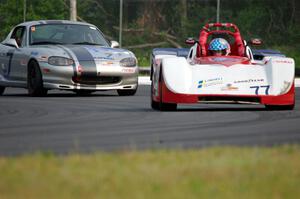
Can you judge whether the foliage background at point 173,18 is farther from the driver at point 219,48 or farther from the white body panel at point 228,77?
the white body panel at point 228,77

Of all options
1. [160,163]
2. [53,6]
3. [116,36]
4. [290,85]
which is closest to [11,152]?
[160,163]

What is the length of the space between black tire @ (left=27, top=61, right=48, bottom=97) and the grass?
1068 centimetres

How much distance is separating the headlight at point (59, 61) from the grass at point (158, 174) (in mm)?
10390

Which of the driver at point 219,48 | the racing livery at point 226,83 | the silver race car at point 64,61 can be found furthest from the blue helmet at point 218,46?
the silver race car at point 64,61

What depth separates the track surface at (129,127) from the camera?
898 cm

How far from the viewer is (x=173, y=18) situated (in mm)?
48375

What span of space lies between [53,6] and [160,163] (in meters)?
44.2

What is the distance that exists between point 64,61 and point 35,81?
701 mm

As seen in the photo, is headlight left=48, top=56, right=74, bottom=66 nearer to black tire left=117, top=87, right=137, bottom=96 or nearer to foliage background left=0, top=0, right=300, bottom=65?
black tire left=117, top=87, right=137, bottom=96

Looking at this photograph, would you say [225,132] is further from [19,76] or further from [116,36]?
[116,36]

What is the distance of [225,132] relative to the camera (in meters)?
10.1

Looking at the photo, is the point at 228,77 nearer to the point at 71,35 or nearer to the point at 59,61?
the point at 59,61

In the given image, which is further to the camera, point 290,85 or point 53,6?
point 53,6

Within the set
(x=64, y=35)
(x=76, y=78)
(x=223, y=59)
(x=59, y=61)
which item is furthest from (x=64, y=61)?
(x=223, y=59)
